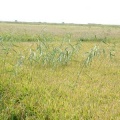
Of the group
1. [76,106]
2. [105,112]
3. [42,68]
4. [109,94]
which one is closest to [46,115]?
[76,106]

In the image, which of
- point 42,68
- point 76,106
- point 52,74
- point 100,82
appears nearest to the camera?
point 76,106

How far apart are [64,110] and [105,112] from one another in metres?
0.73

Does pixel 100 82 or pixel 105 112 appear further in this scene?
pixel 100 82

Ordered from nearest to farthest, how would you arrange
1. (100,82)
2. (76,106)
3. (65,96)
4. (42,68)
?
(76,106)
(65,96)
(100,82)
(42,68)

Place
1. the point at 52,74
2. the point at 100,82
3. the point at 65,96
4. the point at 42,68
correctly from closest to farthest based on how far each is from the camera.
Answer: the point at 65,96 < the point at 100,82 < the point at 52,74 < the point at 42,68

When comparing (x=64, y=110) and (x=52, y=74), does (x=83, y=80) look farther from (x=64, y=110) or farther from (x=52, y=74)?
(x=64, y=110)

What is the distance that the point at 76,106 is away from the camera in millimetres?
4598

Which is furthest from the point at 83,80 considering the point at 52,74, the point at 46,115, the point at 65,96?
the point at 46,115

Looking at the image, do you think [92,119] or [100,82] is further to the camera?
[100,82]

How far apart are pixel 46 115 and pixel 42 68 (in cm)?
324

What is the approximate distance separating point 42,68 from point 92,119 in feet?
11.7

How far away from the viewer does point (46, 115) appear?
4332 mm

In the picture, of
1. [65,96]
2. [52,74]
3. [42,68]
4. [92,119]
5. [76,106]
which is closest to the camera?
[92,119]

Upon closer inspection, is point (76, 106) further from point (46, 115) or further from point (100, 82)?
point (100, 82)
